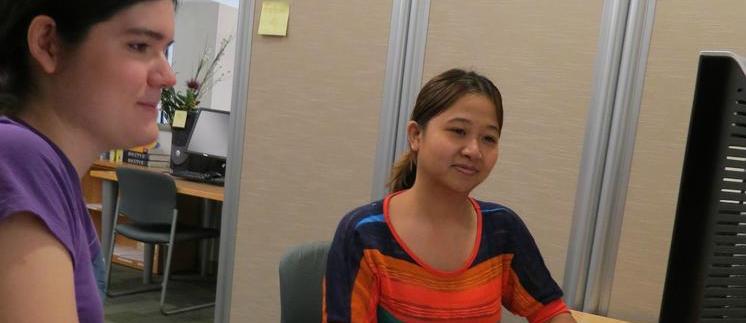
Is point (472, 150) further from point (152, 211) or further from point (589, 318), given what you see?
point (152, 211)

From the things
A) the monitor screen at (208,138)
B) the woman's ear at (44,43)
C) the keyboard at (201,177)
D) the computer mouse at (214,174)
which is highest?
the woman's ear at (44,43)

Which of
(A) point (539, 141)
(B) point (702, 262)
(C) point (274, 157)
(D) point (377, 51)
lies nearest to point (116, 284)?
(C) point (274, 157)

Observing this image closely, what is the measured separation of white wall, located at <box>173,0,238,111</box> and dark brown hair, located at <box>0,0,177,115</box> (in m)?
5.88

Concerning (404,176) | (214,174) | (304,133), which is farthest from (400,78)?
(214,174)

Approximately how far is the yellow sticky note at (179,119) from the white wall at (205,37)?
2.33 metres

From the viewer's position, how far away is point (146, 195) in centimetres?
352

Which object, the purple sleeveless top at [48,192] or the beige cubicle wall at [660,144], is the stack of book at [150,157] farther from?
the purple sleeveless top at [48,192]

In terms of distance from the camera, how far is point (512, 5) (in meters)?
1.72

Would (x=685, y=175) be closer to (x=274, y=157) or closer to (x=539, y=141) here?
(x=539, y=141)

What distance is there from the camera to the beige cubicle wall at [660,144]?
1520 mm

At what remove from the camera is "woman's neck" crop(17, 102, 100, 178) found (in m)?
0.68

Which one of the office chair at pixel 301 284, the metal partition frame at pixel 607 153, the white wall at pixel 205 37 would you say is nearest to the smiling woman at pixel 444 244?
the office chair at pixel 301 284

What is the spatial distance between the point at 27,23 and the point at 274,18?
58.6 inches

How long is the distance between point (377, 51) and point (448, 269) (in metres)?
0.88
